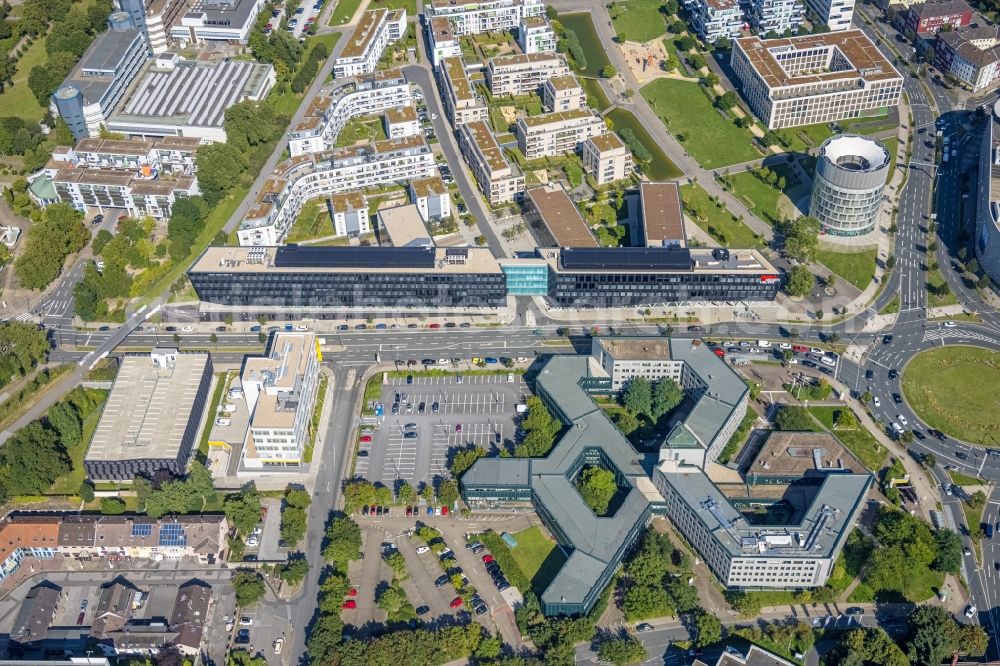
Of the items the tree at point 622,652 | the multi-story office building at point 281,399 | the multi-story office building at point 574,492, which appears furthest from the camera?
the multi-story office building at point 281,399

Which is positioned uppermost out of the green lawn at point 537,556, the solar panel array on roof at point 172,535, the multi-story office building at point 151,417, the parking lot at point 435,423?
the multi-story office building at point 151,417

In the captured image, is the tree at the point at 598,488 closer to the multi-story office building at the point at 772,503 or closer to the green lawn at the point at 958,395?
the multi-story office building at the point at 772,503

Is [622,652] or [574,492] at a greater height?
[574,492]

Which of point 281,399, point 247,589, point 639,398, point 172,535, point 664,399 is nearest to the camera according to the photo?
point 247,589

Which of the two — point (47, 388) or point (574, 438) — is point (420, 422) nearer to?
point (574, 438)

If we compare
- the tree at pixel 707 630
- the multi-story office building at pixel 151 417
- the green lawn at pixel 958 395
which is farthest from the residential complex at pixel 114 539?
the green lawn at pixel 958 395

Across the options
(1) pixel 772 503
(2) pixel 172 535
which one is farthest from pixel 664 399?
(2) pixel 172 535

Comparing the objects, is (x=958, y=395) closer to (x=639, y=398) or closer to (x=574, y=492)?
(x=639, y=398)

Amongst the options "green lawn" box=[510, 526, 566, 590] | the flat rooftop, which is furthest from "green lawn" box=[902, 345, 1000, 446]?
the flat rooftop
